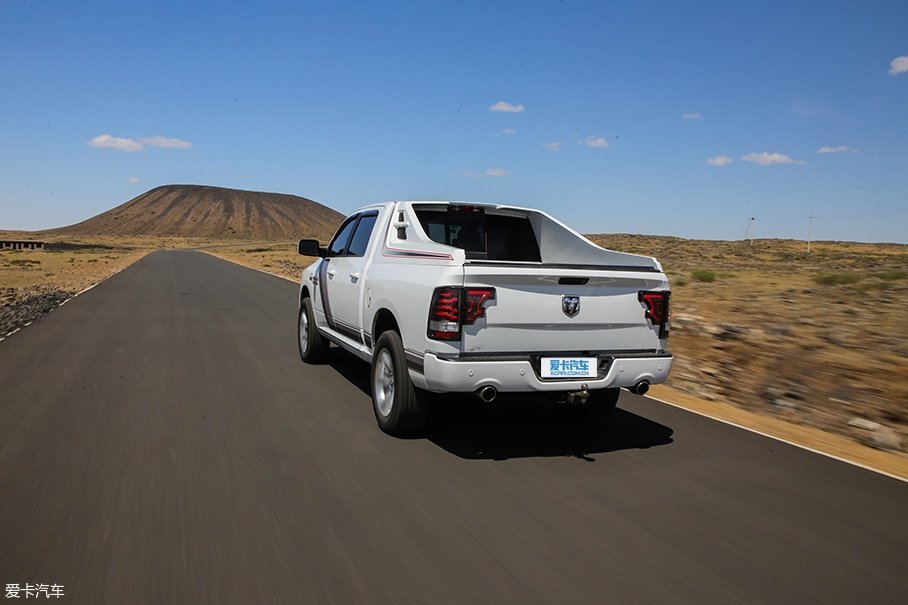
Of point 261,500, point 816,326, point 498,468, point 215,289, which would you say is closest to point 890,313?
point 816,326

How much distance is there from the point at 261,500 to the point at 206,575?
973 mm

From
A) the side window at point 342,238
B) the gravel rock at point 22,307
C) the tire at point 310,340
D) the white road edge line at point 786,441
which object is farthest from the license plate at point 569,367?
the gravel rock at point 22,307

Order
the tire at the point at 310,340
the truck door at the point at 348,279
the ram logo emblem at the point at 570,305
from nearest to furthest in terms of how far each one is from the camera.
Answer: the ram logo emblem at the point at 570,305
the truck door at the point at 348,279
the tire at the point at 310,340

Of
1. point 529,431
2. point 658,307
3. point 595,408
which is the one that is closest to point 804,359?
point 595,408

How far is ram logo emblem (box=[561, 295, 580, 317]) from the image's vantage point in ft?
16.7

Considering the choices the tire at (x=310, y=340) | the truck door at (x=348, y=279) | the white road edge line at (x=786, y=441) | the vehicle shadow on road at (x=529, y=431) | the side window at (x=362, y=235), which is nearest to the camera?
the white road edge line at (x=786, y=441)

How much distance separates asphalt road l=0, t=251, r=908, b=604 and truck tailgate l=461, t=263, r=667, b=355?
869 mm

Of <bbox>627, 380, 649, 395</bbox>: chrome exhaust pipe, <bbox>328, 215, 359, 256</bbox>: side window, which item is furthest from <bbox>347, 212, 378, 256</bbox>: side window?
<bbox>627, 380, 649, 395</bbox>: chrome exhaust pipe

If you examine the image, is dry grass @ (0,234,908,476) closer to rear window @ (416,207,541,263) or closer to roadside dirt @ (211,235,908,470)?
roadside dirt @ (211,235,908,470)

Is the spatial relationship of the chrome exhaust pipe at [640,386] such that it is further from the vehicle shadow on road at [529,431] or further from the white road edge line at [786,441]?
the white road edge line at [786,441]

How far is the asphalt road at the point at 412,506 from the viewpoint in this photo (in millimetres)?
3193

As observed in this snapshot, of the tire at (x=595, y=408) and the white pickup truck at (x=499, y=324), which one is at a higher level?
the white pickup truck at (x=499, y=324)

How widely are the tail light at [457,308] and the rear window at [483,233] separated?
2014 mm

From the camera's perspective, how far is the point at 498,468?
16.2 feet
